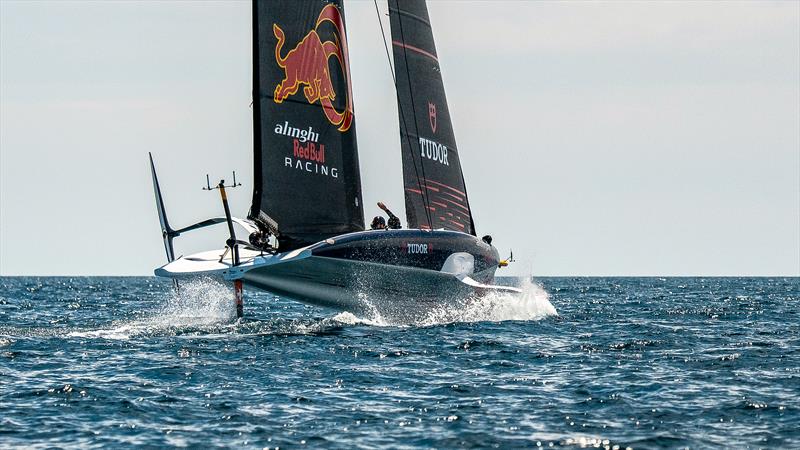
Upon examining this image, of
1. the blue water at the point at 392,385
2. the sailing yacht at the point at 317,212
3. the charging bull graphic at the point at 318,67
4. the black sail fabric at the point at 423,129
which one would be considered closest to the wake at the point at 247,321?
the blue water at the point at 392,385

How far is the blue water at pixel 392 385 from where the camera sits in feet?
46.6

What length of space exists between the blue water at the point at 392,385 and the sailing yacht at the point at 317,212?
99cm

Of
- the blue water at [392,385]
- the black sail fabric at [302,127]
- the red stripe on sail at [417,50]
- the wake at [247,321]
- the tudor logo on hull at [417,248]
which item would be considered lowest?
the blue water at [392,385]

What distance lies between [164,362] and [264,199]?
23.5 feet

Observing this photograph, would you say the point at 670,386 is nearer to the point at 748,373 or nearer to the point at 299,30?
the point at 748,373

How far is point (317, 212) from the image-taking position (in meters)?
27.6

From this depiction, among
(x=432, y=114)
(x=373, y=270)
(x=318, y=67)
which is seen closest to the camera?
(x=373, y=270)

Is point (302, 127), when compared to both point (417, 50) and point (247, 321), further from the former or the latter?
point (247, 321)

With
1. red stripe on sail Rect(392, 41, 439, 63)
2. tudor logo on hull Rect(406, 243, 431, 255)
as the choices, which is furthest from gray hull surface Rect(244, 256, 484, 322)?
red stripe on sail Rect(392, 41, 439, 63)

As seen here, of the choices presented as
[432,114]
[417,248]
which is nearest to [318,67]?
[432,114]

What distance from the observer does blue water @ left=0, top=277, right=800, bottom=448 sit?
14219mm

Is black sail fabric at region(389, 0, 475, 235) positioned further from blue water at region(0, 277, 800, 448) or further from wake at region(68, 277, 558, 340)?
blue water at region(0, 277, 800, 448)

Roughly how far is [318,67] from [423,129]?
159 inches

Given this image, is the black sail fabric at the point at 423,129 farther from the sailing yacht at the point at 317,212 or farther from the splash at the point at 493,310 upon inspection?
the splash at the point at 493,310
